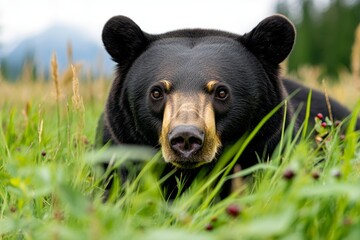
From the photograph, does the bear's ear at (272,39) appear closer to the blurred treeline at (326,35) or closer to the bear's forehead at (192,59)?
the bear's forehead at (192,59)

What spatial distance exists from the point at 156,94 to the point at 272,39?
0.88 metres

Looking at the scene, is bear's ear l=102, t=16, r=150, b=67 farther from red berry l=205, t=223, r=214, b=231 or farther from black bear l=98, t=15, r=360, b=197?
red berry l=205, t=223, r=214, b=231

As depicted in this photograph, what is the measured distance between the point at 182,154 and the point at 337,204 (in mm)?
1329

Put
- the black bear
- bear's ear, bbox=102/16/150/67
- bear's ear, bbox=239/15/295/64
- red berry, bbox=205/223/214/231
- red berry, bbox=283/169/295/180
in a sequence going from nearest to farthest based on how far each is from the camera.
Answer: red berry, bbox=283/169/295/180, red berry, bbox=205/223/214/231, the black bear, bear's ear, bbox=239/15/295/64, bear's ear, bbox=102/16/150/67

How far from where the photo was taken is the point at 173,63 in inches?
161

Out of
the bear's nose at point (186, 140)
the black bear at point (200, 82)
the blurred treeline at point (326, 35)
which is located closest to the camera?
the bear's nose at point (186, 140)

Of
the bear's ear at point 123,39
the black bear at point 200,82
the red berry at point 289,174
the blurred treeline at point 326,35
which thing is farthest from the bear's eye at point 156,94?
the blurred treeline at point 326,35

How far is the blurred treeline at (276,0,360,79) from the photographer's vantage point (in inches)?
2516


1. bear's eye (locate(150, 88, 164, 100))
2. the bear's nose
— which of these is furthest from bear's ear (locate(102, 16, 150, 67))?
the bear's nose

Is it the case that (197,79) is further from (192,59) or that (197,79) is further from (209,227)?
(209,227)

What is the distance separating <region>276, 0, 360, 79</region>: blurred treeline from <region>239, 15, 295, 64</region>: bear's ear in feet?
190

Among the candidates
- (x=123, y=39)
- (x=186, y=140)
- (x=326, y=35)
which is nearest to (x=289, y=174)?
(x=186, y=140)

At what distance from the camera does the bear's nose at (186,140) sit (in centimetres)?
316

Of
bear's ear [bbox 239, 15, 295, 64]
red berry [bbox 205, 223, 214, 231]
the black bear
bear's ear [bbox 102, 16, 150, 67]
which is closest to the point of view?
red berry [bbox 205, 223, 214, 231]
